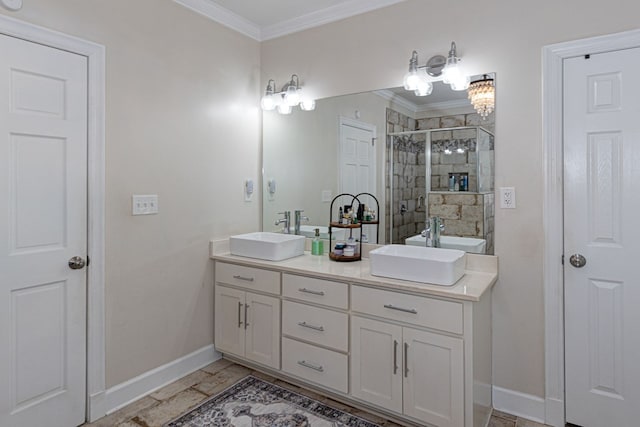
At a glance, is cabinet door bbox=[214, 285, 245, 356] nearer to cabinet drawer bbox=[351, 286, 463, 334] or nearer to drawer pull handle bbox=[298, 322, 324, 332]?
drawer pull handle bbox=[298, 322, 324, 332]

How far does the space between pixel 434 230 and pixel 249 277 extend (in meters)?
1.22

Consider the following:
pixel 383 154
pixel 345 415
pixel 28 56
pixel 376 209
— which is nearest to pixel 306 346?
pixel 345 415

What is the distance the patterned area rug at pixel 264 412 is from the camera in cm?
212

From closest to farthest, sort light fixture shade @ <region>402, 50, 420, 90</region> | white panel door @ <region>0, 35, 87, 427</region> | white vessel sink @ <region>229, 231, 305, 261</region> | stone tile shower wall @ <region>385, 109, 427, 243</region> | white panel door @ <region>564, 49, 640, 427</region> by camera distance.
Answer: white panel door @ <region>0, 35, 87, 427</region> → white panel door @ <region>564, 49, 640, 427</region> → light fixture shade @ <region>402, 50, 420, 90</region> → stone tile shower wall @ <region>385, 109, 427, 243</region> → white vessel sink @ <region>229, 231, 305, 261</region>

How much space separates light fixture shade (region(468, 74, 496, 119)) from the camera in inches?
87.1

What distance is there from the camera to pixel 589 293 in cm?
201

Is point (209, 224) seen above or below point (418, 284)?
above

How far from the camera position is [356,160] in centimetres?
274

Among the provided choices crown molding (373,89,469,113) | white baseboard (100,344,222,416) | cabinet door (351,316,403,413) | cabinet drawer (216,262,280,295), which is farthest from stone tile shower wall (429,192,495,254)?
white baseboard (100,344,222,416)

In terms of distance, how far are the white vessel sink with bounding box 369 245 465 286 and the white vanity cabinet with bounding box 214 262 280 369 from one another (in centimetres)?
70

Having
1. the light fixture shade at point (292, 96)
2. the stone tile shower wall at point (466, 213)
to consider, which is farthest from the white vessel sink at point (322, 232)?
the light fixture shade at point (292, 96)

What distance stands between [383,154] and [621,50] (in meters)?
1.32

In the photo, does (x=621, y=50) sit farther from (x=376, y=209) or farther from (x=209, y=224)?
(x=209, y=224)

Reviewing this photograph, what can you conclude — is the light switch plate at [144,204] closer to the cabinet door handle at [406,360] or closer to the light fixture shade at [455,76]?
the cabinet door handle at [406,360]
